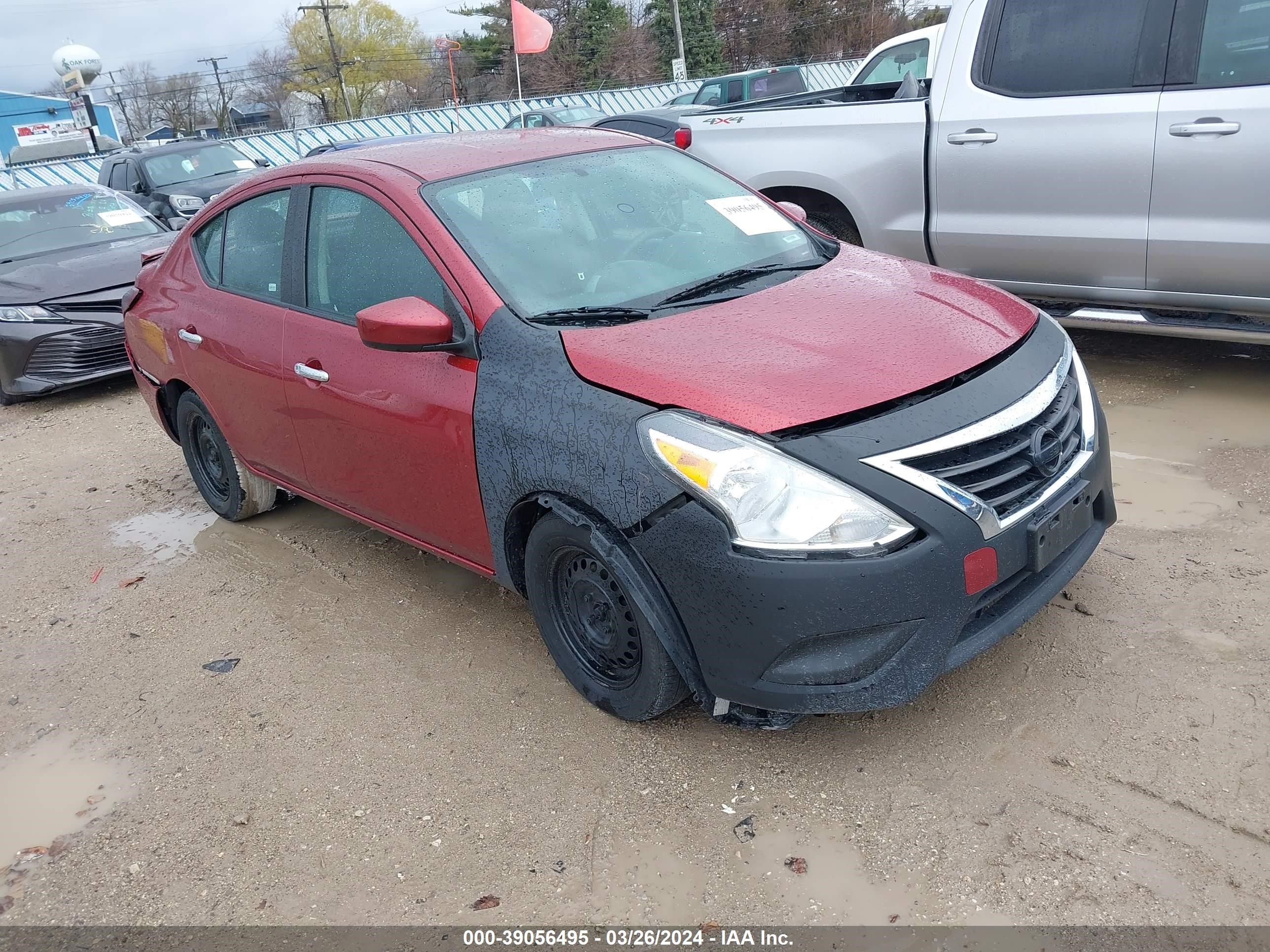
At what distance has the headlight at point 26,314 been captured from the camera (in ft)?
25.0

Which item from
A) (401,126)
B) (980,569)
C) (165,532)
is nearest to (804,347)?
(980,569)

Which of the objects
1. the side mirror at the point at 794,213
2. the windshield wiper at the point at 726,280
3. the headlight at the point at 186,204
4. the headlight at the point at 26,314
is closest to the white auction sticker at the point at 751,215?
the side mirror at the point at 794,213

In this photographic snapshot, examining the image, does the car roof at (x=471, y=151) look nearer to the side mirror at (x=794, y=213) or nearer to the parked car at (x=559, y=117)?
the side mirror at (x=794, y=213)

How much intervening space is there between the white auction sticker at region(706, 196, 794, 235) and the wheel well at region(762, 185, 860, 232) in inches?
80.7


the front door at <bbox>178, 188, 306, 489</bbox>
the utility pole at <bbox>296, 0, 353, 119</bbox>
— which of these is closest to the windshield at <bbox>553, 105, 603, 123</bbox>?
the front door at <bbox>178, 188, 306, 489</bbox>

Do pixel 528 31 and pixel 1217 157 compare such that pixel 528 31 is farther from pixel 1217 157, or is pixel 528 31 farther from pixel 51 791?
pixel 51 791

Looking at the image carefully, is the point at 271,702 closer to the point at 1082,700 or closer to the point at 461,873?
the point at 461,873

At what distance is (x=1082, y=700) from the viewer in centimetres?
299

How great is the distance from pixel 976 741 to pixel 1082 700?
0.36 meters

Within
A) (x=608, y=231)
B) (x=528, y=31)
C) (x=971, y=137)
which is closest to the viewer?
(x=608, y=231)

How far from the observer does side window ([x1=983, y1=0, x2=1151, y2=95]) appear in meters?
4.82

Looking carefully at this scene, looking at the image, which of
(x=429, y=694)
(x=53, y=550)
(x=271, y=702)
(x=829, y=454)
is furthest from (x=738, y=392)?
(x=53, y=550)

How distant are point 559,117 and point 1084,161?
19.1m

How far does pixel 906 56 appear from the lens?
11203mm
